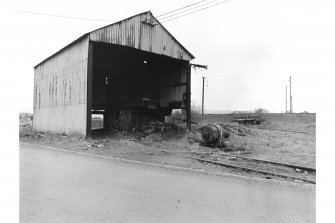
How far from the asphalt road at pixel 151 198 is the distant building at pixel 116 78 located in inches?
421

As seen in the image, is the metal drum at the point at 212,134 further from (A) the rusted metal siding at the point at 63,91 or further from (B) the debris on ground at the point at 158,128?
(A) the rusted metal siding at the point at 63,91

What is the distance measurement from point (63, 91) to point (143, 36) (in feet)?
23.4

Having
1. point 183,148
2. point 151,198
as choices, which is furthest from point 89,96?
point 151,198

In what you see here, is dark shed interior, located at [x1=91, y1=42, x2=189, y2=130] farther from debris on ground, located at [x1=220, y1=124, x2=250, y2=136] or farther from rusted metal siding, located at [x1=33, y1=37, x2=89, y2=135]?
debris on ground, located at [x1=220, y1=124, x2=250, y2=136]

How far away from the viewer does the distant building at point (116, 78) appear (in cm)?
1909

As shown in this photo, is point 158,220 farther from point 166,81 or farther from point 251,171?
point 166,81

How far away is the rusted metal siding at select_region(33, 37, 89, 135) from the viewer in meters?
19.4

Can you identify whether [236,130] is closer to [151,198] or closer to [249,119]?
[151,198]

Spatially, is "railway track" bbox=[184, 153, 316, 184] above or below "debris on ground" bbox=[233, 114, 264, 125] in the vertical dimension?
below

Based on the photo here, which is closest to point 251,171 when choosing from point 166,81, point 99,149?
point 99,149

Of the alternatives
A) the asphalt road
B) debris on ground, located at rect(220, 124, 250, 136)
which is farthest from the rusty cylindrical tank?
the asphalt road

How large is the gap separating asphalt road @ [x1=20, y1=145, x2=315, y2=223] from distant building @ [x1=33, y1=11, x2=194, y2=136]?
35.1ft

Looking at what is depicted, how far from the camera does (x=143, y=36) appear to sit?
20141mm

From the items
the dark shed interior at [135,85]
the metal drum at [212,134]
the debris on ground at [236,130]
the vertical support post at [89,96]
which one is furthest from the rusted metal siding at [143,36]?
the metal drum at [212,134]
